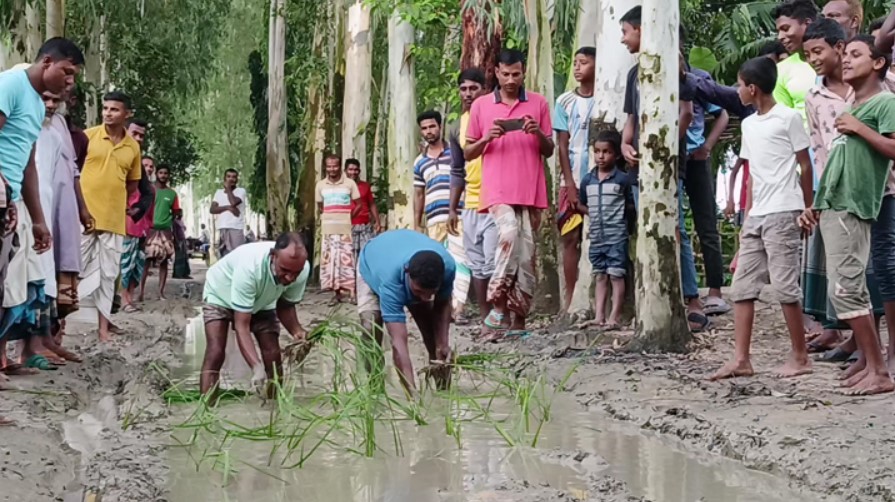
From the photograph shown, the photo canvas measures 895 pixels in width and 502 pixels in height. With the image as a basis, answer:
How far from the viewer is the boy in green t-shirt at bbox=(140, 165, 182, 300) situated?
14.2m

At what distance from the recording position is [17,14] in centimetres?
1227

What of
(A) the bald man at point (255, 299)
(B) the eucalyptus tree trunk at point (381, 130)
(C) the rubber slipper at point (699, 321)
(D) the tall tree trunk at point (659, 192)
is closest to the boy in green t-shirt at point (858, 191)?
(D) the tall tree trunk at point (659, 192)

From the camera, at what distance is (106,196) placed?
8586mm

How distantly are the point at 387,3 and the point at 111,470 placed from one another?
396 inches

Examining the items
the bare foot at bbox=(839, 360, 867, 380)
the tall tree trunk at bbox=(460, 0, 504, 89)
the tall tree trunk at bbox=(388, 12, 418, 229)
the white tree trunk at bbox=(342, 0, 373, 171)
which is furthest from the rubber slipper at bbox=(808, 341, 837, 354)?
the white tree trunk at bbox=(342, 0, 373, 171)

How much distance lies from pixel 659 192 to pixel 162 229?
936cm

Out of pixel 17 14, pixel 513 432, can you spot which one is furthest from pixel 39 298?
pixel 17 14

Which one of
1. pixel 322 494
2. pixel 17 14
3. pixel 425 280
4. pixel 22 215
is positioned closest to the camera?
pixel 322 494

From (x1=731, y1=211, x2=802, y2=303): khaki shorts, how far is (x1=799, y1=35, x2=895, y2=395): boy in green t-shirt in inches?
12.8

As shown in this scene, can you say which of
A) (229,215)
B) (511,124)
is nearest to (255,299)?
(511,124)

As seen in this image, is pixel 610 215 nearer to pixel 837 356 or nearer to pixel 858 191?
pixel 837 356


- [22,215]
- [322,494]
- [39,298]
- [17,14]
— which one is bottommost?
[322,494]

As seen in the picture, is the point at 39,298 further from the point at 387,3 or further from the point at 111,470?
the point at 387,3

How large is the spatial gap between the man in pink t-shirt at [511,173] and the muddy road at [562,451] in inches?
70.6
